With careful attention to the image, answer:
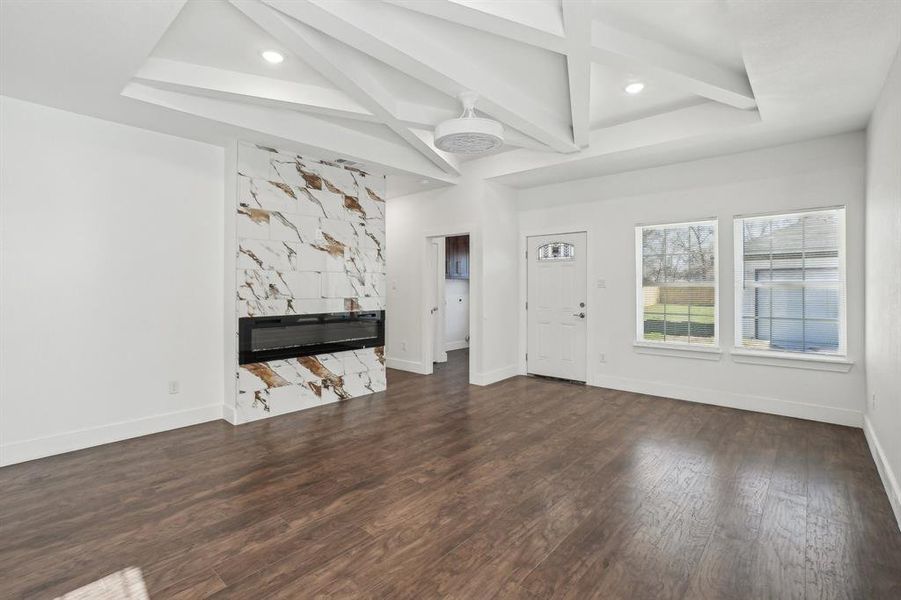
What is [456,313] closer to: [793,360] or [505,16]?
[793,360]

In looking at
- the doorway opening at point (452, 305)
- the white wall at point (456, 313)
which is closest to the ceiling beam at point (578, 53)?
the doorway opening at point (452, 305)

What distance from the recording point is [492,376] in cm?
584

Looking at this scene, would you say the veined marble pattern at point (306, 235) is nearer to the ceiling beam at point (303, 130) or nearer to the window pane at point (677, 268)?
the ceiling beam at point (303, 130)

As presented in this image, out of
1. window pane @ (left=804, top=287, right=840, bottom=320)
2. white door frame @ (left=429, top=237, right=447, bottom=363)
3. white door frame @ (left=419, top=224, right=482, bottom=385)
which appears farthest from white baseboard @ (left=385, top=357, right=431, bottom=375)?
window pane @ (left=804, top=287, right=840, bottom=320)

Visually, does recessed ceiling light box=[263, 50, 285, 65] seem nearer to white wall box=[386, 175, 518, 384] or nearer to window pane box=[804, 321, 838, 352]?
white wall box=[386, 175, 518, 384]

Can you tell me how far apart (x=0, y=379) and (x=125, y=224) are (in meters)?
1.46

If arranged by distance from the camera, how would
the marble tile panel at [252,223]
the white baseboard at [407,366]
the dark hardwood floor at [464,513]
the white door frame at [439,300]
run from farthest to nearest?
the white door frame at [439,300], the white baseboard at [407,366], the marble tile panel at [252,223], the dark hardwood floor at [464,513]

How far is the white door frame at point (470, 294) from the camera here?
5793mm

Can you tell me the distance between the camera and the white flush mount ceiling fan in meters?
3.42

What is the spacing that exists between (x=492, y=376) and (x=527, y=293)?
1.32m

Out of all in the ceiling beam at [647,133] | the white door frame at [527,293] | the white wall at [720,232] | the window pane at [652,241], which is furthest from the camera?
the white door frame at [527,293]

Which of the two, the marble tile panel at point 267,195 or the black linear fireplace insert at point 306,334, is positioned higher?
the marble tile panel at point 267,195

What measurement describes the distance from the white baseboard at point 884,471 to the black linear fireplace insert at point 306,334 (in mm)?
4556

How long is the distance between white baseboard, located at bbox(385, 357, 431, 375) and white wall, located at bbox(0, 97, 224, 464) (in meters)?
2.84
